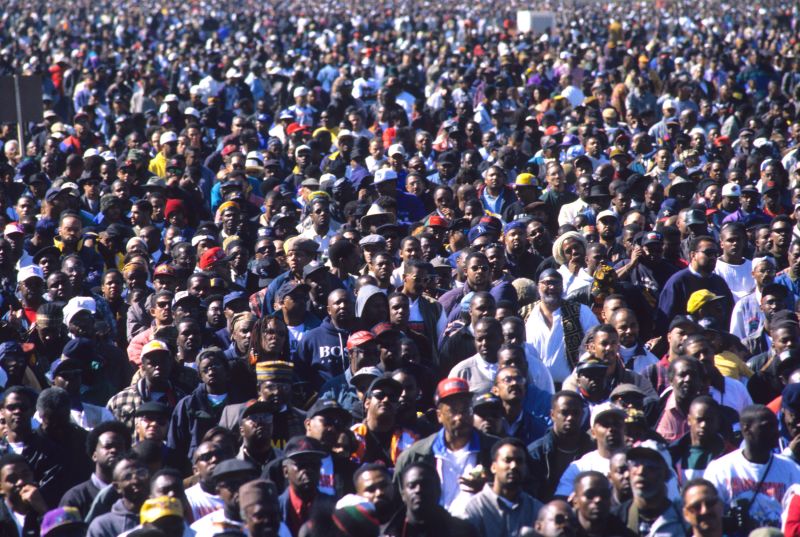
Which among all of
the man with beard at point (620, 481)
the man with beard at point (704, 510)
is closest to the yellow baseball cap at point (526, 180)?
the man with beard at point (620, 481)

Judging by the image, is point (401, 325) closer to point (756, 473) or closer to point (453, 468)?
point (453, 468)

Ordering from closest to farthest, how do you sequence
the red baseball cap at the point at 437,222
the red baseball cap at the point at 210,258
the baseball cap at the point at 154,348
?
the baseball cap at the point at 154,348 < the red baseball cap at the point at 210,258 < the red baseball cap at the point at 437,222

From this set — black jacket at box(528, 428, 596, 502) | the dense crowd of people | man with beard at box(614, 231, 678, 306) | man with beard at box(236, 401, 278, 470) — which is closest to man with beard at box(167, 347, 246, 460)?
the dense crowd of people

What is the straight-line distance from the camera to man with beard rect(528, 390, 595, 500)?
23.6ft

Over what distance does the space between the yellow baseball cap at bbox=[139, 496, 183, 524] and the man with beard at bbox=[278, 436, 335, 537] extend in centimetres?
52

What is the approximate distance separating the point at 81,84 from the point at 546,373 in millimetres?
15656

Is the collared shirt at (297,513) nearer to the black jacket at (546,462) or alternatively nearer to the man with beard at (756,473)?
the black jacket at (546,462)

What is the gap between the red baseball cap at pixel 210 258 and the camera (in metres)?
10.8

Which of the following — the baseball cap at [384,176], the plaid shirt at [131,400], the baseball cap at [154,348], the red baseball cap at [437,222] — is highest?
the baseball cap at [154,348]

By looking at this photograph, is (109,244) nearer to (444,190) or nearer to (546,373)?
(444,190)

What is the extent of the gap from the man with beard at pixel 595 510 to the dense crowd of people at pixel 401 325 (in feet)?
0.04

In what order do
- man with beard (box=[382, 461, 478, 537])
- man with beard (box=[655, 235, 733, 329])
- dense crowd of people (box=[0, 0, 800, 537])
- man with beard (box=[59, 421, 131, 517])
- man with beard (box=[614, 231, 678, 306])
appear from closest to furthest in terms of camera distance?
man with beard (box=[382, 461, 478, 537])
dense crowd of people (box=[0, 0, 800, 537])
man with beard (box=[59, 421, 131, 517])
man with beard (box=[655, 235, 733, 329])
man with beard (box=[614, 231, 678, 306])

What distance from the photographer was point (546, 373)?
852 cm

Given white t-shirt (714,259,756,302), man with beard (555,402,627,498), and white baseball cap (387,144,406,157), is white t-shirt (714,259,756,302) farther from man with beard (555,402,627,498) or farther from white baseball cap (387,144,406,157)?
white baseball cap (387,144,406,157)
